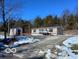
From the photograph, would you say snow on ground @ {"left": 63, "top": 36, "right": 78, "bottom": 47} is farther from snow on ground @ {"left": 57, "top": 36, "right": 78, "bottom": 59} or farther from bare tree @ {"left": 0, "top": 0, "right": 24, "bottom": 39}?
bare tree @ {"left": 0, "top": 0, "right": 24, "bottom": 39}

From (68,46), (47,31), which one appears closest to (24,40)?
(47,31)

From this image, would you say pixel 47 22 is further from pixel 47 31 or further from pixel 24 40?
pixel 24 40

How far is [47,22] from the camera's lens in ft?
4.38

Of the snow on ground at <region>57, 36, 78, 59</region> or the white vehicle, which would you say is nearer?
the snow on ground at <region>57, 36, 78, 59</region>

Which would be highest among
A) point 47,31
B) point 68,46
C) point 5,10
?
point 5,10

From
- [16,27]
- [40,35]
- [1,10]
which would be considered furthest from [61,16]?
[1,10]

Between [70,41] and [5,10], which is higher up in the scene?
[5,10]

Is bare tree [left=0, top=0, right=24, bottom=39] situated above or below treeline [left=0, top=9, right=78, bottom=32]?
above

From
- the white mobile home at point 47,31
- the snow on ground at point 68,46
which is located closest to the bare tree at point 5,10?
the white mobile home at point 47,31

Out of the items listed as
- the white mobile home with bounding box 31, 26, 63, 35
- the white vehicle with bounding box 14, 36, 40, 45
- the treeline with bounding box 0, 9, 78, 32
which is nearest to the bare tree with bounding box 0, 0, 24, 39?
the treeline with bounding box 0, 9, 78, 32

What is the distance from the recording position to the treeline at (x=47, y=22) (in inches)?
50.9

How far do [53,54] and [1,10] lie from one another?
56cm

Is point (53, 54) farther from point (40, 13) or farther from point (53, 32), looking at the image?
point (40, 13)

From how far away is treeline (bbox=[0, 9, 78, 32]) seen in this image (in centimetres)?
129
